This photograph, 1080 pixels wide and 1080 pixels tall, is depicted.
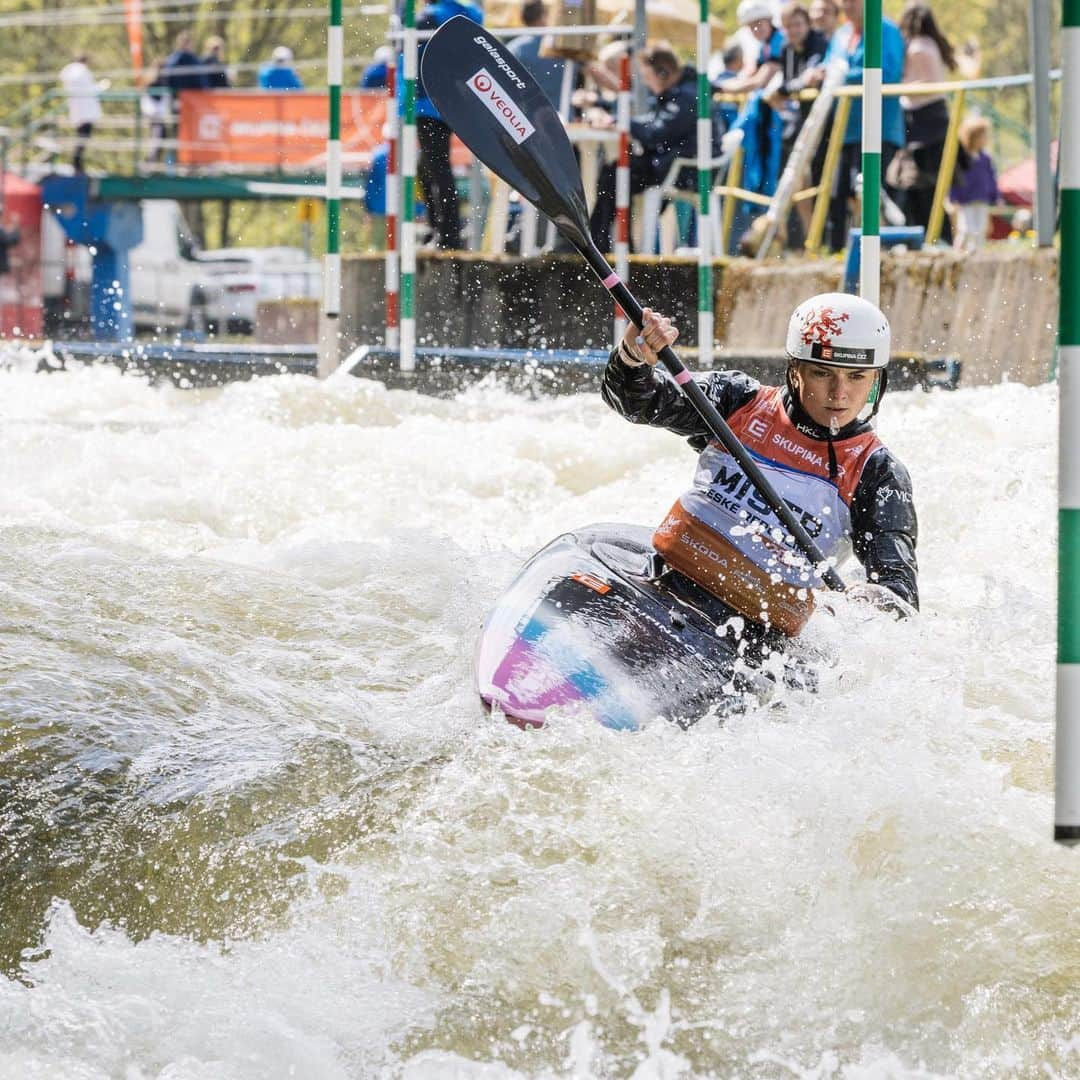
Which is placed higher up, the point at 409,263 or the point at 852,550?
the point at 409,263

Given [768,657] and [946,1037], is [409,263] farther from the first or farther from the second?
[946,1037]

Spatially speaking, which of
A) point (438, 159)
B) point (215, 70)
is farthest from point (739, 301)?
point (215, 70)

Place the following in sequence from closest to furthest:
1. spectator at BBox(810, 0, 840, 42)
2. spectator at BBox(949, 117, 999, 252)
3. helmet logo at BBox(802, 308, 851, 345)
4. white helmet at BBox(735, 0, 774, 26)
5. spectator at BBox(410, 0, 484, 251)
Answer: helmet logo at BBox(802, 308, 851, 345) < spectator at BBox(410, 0, 484, 251) < spectator at BBox(810, 0, 840, 42) < white helmet at BBox(735, 0, 774, 26) < spectator at BBox(949, 117, 999, 252)

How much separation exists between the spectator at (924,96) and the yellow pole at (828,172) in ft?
1.17

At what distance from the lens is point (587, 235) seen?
4.82 metres

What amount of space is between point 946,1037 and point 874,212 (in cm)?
356

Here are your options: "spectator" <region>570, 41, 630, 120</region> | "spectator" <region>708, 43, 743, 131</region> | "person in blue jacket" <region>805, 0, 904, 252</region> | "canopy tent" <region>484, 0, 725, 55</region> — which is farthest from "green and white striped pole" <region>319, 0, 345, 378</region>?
"spectator" <region>708, 43, 743, 131</region>

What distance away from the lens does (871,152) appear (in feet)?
19.6

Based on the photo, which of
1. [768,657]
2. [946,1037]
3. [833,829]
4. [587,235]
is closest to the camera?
[946,1037]

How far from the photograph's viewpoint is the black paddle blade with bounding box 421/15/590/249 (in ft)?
15.9

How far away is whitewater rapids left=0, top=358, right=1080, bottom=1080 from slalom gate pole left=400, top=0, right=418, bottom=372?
149 inches

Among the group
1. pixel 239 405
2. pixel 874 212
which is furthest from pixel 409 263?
pixel 874 212

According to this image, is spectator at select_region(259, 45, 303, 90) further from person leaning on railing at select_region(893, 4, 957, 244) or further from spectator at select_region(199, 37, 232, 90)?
person leaning on railing at select_region(893, 4, 957, 244)

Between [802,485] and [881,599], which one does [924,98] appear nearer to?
[802,485]
